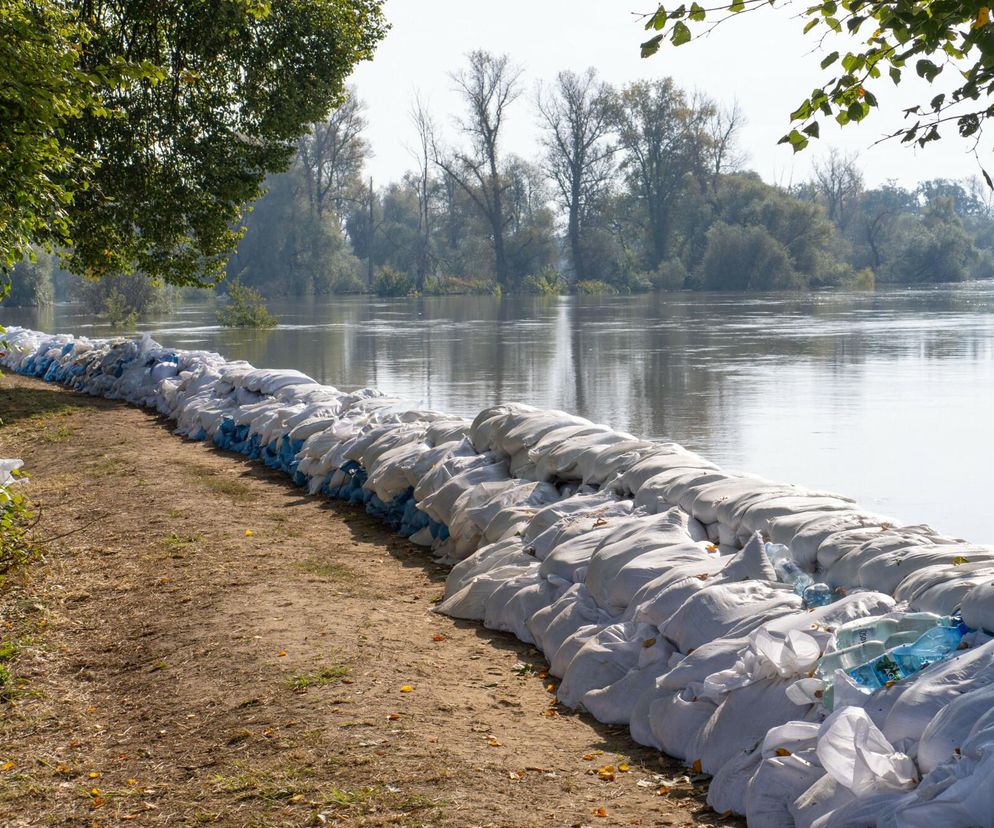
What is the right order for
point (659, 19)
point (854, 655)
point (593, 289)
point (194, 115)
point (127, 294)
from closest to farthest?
point (659, 19) → point (854, 655) → point (194, 115) → point (127, 294) → point (593, 289)

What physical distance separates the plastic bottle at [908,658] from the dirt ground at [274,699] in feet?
1.97

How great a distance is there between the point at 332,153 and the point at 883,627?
76.1 m

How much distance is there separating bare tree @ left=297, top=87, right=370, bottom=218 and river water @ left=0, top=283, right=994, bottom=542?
4284 cm

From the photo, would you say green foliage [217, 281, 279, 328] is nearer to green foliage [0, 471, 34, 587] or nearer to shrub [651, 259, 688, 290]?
green foliage [0, 471, 34, 587]

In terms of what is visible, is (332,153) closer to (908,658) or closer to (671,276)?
(671,276)

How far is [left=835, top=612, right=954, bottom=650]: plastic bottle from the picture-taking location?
3484mm

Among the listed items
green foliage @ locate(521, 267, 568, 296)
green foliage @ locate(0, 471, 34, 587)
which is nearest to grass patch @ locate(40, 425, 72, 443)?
green foliage @ locate(0, 471, 34, 587)

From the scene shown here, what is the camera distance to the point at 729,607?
4160 mm

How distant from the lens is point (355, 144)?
77.5 meters

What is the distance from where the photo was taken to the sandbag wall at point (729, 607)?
2.99 metres

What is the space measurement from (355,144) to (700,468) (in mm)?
74910

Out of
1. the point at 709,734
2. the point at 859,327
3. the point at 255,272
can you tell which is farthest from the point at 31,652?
the point at 255,272

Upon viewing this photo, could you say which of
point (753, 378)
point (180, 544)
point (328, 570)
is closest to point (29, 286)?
point (753, 378)

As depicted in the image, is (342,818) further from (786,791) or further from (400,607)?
(400,607)
